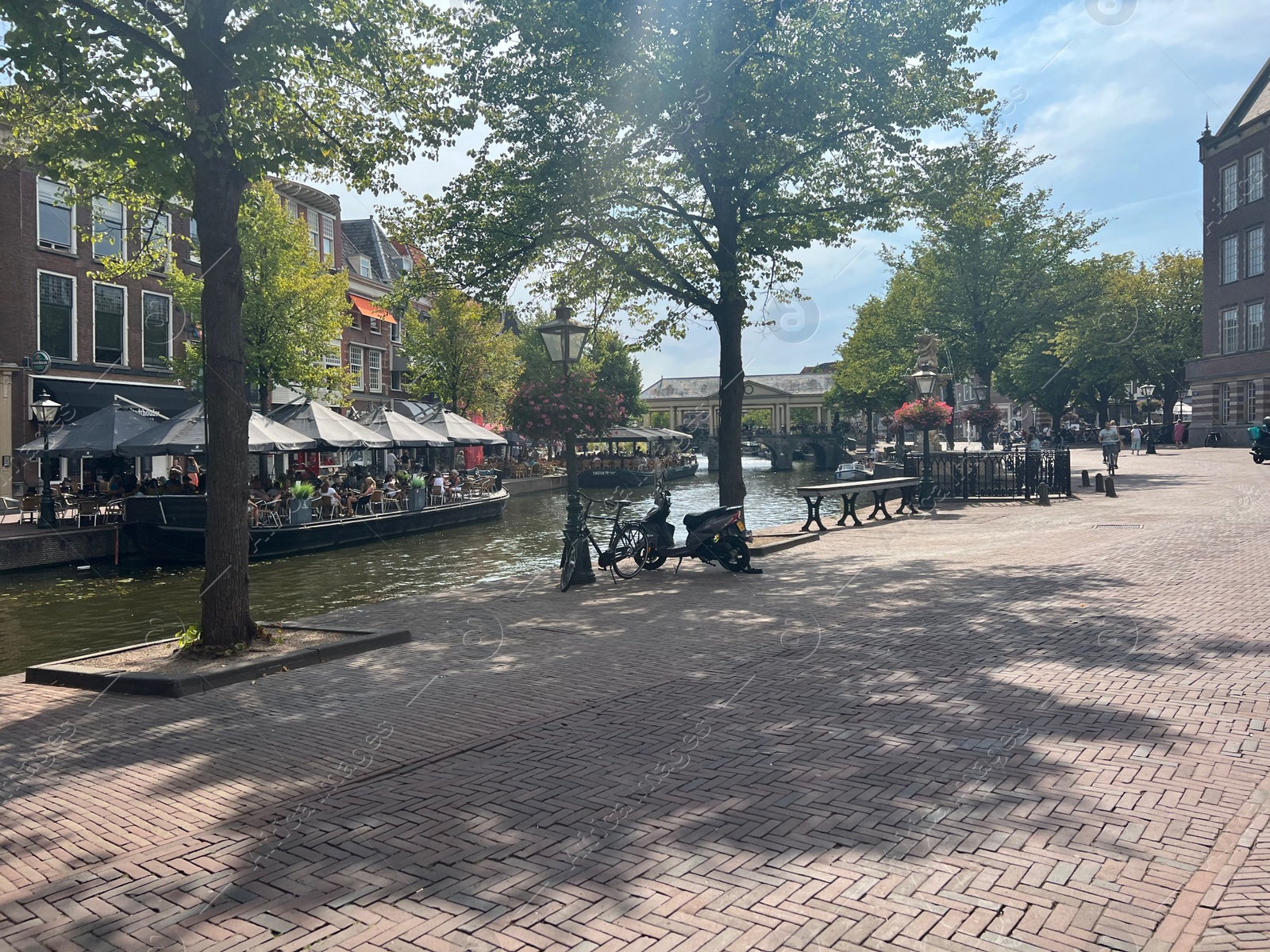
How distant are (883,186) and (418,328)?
32210 millimetres

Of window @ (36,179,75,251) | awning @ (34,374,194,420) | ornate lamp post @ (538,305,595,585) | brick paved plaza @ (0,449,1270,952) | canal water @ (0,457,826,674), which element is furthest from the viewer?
awning @ (34,374,194,420)

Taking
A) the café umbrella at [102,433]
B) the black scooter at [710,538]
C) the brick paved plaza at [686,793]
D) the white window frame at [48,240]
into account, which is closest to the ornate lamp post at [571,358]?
the black scooter at [710,538]

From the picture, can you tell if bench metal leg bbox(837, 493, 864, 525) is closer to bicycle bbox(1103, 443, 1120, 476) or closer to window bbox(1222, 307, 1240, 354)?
bicycle bbox(1103, 443, 1120, 476)

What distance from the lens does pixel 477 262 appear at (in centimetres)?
1600

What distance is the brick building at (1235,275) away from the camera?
151 ft

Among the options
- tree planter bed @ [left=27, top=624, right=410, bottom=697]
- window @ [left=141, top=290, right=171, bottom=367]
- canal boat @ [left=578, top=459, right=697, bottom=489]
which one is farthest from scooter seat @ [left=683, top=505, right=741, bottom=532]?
canal boat @ [left=578, top=459, right=697, bottom=489]

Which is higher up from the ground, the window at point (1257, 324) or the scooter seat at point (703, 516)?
the window at point (1257, 324)

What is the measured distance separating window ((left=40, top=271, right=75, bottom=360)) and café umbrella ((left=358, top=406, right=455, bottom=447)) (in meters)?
9.50

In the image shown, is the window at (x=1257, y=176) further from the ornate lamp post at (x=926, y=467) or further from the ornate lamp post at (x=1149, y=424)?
the ornate lamp post at (x=926, y=467)

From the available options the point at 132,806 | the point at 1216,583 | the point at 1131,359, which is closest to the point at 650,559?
the point at 1216,583

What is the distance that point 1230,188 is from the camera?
48125 millimetres

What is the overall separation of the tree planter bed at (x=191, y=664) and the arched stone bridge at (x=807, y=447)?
5884cm

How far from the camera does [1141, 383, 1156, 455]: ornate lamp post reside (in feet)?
144

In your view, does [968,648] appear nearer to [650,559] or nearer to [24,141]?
[650,559]
